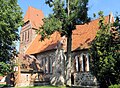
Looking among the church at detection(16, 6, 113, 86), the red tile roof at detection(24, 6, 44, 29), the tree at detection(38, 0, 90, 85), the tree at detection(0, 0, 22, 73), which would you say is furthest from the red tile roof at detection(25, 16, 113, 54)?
the tree at detection(0, 0, 22, 73)

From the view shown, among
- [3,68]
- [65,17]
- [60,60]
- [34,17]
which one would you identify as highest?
[34,17]

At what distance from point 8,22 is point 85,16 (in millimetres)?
10664

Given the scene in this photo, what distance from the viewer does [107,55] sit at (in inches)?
838

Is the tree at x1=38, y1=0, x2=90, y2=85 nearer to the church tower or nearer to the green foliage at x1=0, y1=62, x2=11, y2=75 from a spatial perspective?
the green foliage at x1=0, y1=62, x2=11, y2=75

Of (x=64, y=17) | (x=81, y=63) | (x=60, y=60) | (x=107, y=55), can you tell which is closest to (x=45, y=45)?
(x=60, y=60)

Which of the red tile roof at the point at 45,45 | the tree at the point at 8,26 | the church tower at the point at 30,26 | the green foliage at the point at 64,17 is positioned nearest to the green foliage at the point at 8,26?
the tree at the point at 8,26

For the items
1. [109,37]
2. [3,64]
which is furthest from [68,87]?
[109,37]

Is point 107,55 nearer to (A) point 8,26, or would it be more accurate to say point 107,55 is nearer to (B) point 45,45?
(A) point 8,26

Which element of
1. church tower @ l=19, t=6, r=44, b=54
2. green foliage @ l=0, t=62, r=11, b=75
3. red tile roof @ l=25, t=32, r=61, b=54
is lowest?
green foliage @ l=0, t=62, r=11, b=75

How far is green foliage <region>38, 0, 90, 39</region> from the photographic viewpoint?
95.0 feet

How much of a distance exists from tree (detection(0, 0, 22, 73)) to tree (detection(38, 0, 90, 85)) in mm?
A: 3601

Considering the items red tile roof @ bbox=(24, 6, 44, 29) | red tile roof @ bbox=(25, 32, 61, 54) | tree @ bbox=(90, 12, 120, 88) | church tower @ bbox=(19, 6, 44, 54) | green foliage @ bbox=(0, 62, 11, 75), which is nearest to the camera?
tree @ bbox=(90, 12, 120, 88)

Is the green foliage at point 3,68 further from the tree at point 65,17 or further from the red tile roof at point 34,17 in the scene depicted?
the red tile roof at point 34,17

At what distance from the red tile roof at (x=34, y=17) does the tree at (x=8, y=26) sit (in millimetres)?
21632
